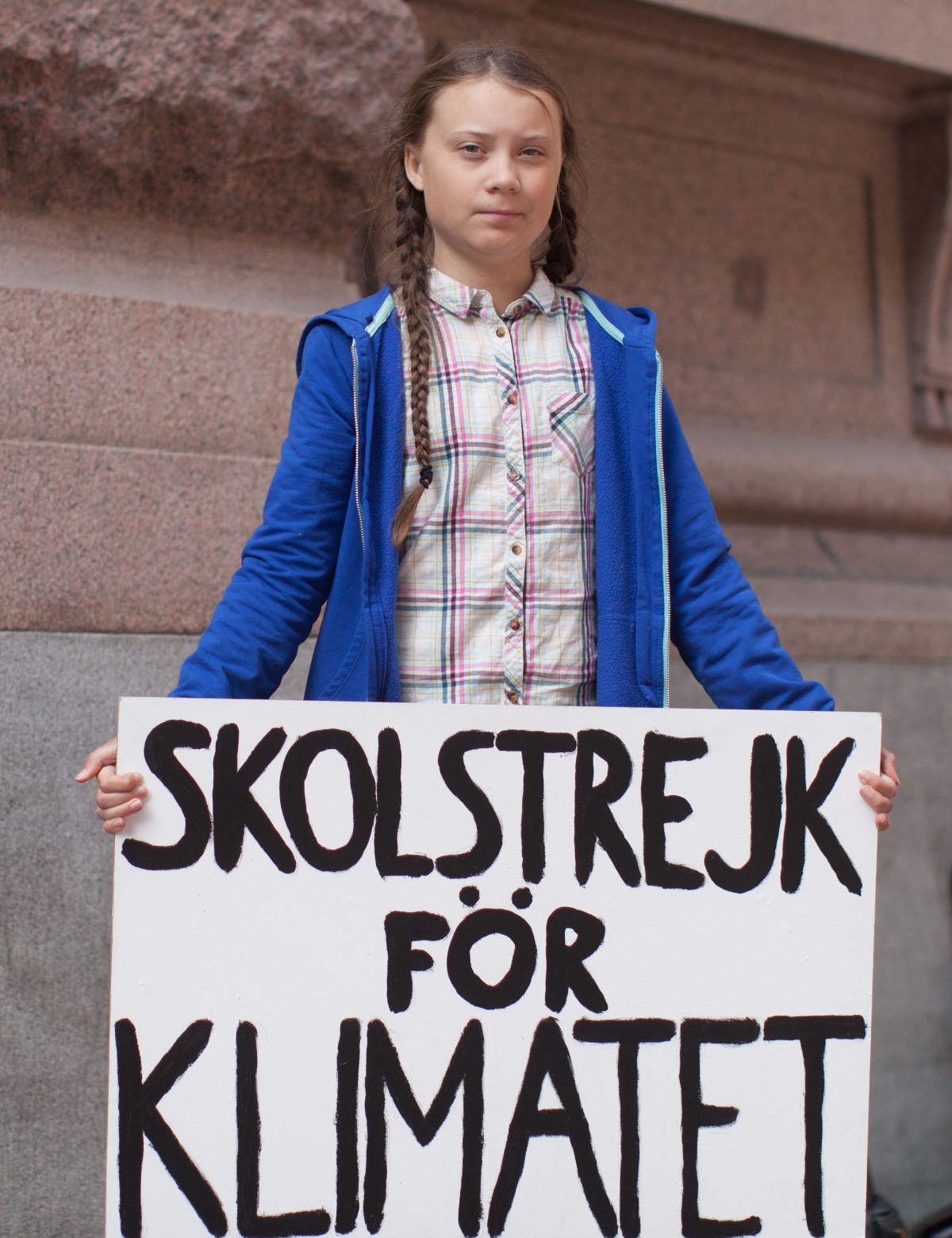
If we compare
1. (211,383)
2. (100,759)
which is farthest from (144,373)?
(100,759)

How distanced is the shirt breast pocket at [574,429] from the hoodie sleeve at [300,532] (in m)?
0.30

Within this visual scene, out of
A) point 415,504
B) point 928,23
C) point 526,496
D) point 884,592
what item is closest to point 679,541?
point 526,496

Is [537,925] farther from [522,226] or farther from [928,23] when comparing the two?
[928,23]

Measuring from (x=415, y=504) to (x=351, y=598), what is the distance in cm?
16

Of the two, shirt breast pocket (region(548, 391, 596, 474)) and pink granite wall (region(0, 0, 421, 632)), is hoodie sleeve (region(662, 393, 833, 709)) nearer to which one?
shirt breast pocket (region(548, 391, 596, 474))

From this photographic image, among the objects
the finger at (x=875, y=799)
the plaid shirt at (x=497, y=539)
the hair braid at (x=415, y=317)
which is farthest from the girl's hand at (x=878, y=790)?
the hair braid at (x=415, y=317)

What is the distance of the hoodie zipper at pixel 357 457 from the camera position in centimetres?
188

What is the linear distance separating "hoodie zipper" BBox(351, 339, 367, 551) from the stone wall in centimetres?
75

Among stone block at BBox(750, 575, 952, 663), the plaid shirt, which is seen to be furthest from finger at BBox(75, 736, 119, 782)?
stone block at BBox(750, 575, 952, 663)

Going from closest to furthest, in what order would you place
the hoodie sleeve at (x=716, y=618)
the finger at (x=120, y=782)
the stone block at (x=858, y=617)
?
the finger at (x=120, y=782) < the hoodie sleeve at (x=716, y=618) < the stone block at (x=858, y=617)

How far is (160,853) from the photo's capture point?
174cm

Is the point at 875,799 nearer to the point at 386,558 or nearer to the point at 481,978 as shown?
the point at 481,978

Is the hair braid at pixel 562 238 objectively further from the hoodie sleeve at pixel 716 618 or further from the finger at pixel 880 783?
the finger at pixel 880 783

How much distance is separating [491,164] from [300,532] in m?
0.59
